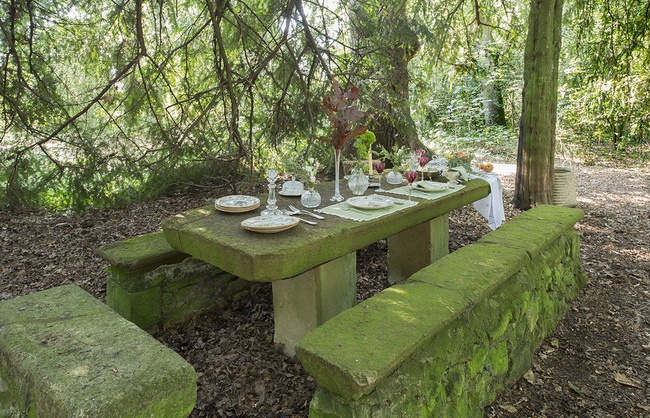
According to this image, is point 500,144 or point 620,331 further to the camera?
point 500,144

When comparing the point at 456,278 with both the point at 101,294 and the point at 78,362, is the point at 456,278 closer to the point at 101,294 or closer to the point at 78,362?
the point at 78,362

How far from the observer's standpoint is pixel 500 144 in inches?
400

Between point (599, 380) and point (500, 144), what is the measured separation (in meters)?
8.56

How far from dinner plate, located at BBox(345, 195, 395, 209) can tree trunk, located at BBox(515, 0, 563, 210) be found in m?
2.87

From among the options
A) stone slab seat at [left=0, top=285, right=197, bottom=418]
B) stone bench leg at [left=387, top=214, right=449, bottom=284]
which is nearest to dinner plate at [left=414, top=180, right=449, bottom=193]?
stone bench leg at [left=387, top=214, right=449, bottom=284]

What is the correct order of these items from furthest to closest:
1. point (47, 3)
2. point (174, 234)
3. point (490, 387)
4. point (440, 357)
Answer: point (47, 3), point (174, 234), point (490, 387), point (440, 357)

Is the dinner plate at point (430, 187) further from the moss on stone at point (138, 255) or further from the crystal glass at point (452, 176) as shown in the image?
the moss on stone at point (138, 255)

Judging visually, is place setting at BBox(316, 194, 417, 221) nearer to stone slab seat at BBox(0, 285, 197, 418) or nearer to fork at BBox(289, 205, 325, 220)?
fork at BBox(289, 205, 325, 220)

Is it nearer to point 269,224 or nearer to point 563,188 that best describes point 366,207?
point 269,224

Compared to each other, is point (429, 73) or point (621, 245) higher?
point (429, 73)

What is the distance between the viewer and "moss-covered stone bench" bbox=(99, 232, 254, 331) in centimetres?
264

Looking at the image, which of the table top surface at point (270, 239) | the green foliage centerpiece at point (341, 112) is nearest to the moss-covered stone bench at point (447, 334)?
the table top surface at point (270, 239)

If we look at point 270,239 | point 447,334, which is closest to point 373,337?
point 447,334

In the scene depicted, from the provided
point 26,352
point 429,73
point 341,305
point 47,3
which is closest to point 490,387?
point 341,305
